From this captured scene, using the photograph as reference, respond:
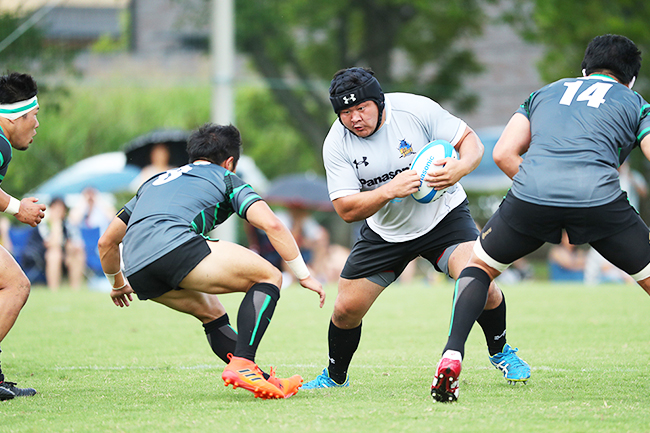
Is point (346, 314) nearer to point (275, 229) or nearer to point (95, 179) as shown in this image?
point (275, 229)

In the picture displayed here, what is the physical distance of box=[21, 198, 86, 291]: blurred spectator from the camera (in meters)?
14.6

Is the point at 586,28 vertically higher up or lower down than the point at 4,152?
higher up

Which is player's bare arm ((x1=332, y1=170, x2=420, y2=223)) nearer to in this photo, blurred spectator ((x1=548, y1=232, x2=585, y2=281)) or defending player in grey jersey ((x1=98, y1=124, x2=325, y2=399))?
defending player in grey jersey ((x1=98, y1=124, x2=325, y2=399))

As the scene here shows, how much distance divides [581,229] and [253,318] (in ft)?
6.25

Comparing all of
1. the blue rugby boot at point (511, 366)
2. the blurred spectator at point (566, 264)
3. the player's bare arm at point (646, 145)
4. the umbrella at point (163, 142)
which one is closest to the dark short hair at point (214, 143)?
the blue rugby boot at point (511, 366)

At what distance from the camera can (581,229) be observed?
4.05m

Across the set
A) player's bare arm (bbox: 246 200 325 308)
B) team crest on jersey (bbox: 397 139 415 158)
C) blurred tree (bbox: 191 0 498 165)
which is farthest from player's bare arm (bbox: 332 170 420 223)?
blurred tree (bbox: 191 0 498 165)

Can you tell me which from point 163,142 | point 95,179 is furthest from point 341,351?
point 95,179

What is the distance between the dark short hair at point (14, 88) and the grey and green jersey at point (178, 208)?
3.19ft

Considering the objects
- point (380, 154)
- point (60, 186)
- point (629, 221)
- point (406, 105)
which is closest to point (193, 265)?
point (380, 154)

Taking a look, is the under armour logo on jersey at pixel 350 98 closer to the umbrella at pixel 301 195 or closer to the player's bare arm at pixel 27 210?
the player's bare arm at pixel 27 210

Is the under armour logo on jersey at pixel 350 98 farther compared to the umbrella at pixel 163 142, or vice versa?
the umbrella at pixel 163 142

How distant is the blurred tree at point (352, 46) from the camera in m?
22.1

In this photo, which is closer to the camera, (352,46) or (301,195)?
(301,195)
